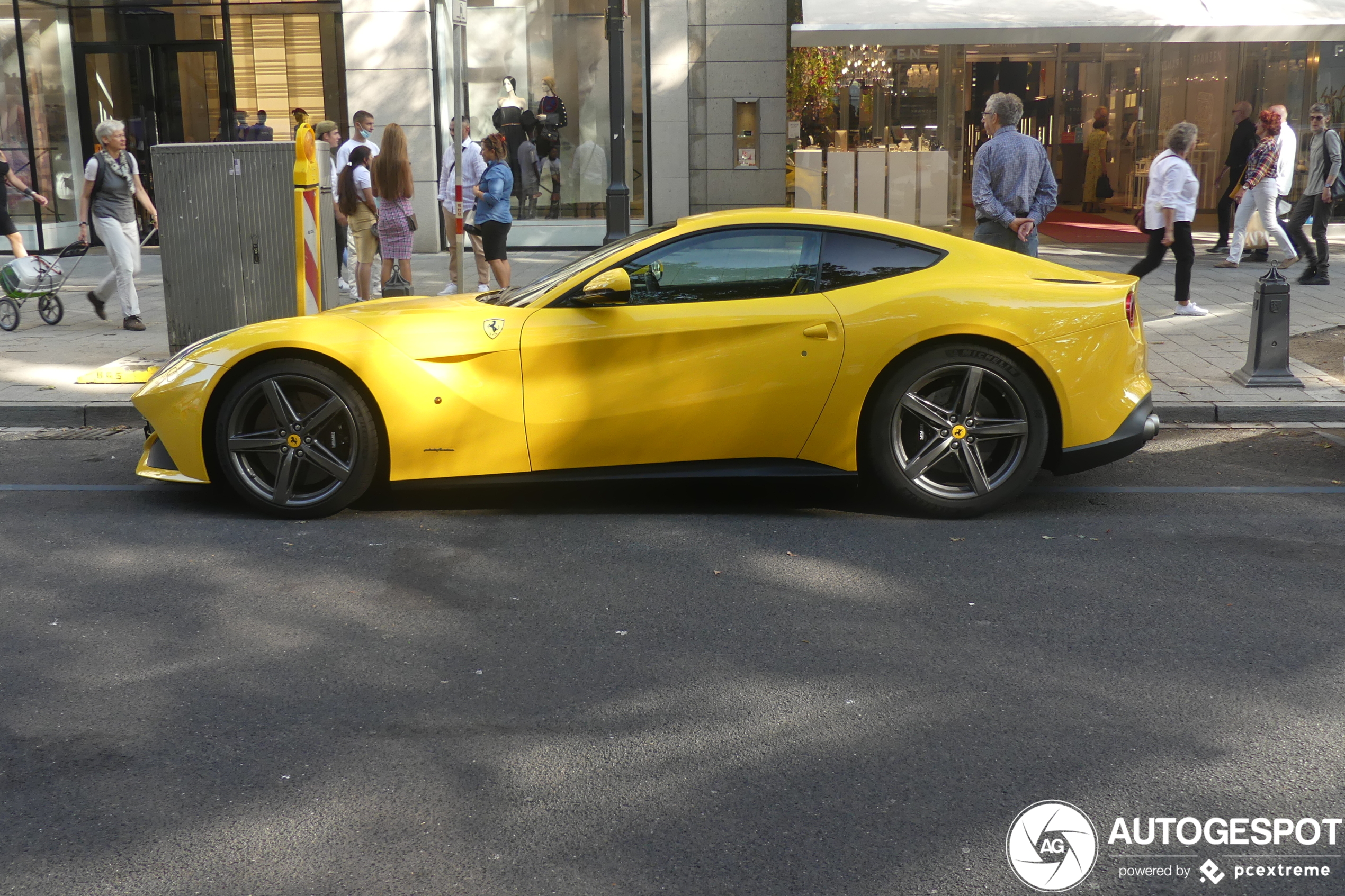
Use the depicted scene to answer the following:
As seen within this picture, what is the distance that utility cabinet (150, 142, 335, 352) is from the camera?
29.0 ft

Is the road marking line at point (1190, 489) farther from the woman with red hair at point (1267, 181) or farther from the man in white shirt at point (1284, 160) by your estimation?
the man in white shirt at point (1284, 160)

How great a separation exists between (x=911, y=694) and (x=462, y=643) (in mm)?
1480

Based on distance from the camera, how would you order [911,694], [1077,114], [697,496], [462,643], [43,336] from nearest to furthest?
[911,694]
[462,643]
[697,496]
[43,336]
[1077,114]

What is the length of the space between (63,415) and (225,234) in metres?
1.65

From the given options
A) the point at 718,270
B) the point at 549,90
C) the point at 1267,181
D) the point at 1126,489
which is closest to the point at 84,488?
the point at 718,270

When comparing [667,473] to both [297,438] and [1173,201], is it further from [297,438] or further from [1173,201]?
[1173,201]

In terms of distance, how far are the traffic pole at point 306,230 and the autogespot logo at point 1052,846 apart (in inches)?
263

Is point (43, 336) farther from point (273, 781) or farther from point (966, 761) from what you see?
point (966, 761)

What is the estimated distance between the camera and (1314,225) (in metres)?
13.7

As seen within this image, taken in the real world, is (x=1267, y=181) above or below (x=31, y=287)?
above

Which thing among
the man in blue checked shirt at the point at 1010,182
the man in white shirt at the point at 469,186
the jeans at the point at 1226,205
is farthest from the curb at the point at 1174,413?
the jeans at the point at 1226,205

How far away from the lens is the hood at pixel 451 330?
5668 mm

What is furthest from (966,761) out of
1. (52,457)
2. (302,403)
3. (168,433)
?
(52,457)

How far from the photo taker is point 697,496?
6.30m
